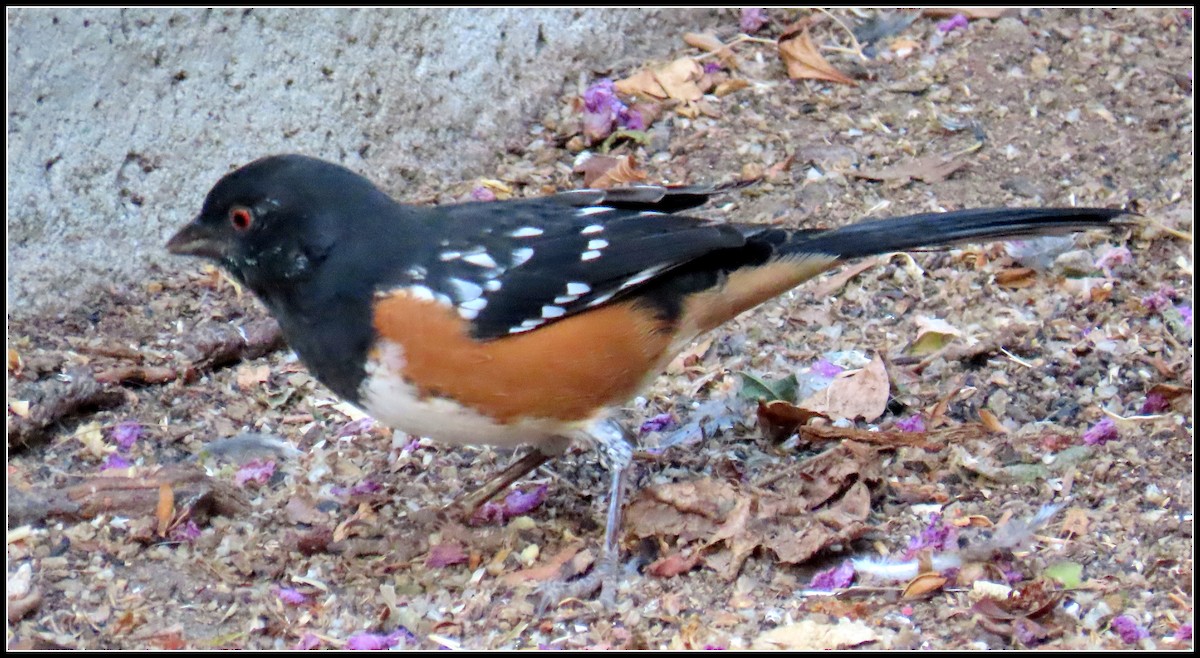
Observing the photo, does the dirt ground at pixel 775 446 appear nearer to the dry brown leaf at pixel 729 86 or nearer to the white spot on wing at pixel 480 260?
the dry brown leaf at pixel 729 86

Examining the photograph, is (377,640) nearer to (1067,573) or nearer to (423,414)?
(423,414)

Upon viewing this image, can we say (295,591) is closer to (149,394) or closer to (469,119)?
(149,394)

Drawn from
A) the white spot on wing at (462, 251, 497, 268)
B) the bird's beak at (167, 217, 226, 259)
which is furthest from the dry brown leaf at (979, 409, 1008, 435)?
the bird's beak at (167, 217, 226, 259)

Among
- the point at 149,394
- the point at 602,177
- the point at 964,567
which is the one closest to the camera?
the point at 964,567

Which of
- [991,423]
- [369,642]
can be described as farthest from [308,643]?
[991,423]

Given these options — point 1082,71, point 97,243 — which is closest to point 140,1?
point 97,243

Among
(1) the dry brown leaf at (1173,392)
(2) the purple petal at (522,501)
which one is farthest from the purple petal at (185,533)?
(1) the dry brown leaf at (1173,392)
